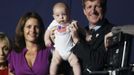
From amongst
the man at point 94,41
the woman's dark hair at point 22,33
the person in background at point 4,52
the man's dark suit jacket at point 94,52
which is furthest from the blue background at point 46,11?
the man's dark suit jacket at point 94,52

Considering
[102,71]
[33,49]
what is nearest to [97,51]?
[102,71]

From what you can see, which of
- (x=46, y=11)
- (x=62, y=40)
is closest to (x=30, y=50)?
(x=62, y=40)

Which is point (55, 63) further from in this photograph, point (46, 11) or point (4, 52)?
point (46, 11)

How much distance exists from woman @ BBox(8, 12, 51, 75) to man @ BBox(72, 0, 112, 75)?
0.26 meters

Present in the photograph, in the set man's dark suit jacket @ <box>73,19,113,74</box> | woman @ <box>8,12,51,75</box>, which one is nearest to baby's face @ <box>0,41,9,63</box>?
woman @ <box>8,12,51,75</box>

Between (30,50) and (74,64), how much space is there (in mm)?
341

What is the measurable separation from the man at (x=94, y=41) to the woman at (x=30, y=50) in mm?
264

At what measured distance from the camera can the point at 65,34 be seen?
2.80 m

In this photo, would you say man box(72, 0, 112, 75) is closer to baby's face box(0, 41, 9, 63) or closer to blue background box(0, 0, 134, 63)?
baby's face box(0, 41, 9, 63)

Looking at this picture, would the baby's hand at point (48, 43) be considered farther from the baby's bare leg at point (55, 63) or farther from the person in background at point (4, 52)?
the person in background at point (4, 52)

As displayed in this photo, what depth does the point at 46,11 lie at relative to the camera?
3.71 metres

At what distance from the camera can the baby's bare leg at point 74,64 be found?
107 inches

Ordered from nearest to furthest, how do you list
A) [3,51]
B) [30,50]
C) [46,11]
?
1. [30,50]
2. [3,51]
3. [46,11]

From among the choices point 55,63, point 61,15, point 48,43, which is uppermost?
point 61,15
